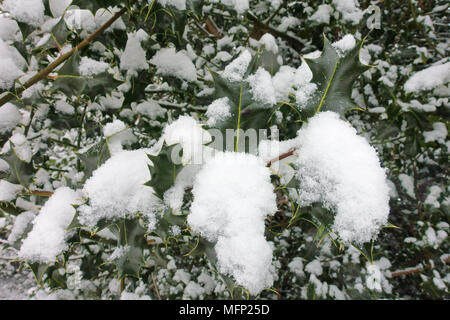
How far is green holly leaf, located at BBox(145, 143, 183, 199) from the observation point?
652mm

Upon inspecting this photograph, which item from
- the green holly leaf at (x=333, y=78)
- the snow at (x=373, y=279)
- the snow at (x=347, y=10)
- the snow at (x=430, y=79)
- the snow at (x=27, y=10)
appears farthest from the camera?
the snow at (x=373, y=279)

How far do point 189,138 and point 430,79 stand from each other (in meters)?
1.19

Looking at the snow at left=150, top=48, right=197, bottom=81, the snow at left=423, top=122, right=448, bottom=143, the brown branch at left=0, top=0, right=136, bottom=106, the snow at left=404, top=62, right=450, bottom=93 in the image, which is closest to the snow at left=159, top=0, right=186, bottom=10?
the brown branch at left=0, top=0, right=136, bottom=106

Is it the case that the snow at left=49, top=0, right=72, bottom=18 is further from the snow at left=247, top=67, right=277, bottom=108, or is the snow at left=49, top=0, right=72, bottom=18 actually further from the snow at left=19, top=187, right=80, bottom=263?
the snow at left=247, top=67, right=277, bottom=108

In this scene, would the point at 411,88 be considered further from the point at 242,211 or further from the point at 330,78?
the point at 242,211

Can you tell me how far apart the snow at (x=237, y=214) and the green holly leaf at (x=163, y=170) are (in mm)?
61

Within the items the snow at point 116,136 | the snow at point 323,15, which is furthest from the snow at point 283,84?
the snow at point 323,15

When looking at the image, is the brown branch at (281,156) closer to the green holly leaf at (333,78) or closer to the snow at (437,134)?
the green holly leaf at (333,78)

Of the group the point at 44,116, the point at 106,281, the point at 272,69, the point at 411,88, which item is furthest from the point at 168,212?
the point at 106,281

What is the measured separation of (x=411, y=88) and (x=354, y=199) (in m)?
1.06

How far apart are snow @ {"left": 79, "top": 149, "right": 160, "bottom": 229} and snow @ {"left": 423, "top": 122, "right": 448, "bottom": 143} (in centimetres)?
129

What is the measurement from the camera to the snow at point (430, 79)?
4.21 ft

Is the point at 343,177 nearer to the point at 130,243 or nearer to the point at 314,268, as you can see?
the point at 130,243

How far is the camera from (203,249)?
69cm
